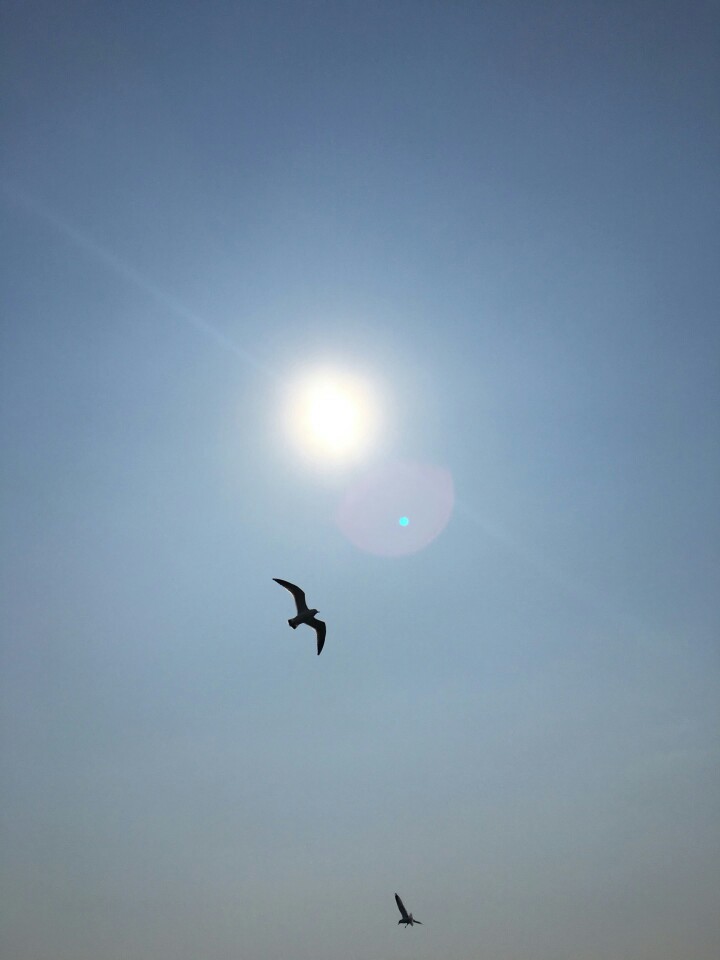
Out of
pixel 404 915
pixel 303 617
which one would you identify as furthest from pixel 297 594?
pixel 404 915

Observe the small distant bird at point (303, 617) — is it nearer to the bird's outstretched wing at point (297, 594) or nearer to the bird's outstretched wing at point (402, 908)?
the bird's outstretched wing at point (297, 594)

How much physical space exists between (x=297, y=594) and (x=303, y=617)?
175 centimetres

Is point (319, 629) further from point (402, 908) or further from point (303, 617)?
point (402, 908)

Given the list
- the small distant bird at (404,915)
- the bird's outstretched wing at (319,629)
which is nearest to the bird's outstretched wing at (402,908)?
the small distant bird at (404,915)

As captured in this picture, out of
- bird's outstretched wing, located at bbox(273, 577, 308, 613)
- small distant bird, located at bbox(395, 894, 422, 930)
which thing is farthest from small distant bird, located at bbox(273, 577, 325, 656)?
small distant bird, located at bbox(395, 894, 422, 930)

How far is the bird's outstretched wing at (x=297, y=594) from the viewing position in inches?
1981

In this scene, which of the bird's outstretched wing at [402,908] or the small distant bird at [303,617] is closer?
the small distant bird at [303,617]

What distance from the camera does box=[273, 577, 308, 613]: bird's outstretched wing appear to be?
5031cm

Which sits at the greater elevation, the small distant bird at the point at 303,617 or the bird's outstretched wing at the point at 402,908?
the small distant bird at the point at 303,617

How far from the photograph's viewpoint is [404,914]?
74188 millimetres

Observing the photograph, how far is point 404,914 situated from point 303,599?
1746 inches

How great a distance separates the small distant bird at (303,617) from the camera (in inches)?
2002

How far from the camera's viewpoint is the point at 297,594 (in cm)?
5112

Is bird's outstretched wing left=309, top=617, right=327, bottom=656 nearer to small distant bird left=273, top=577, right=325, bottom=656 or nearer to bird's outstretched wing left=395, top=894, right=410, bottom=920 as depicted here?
small distant bird left=273, top=577, right=325, bottom=656
